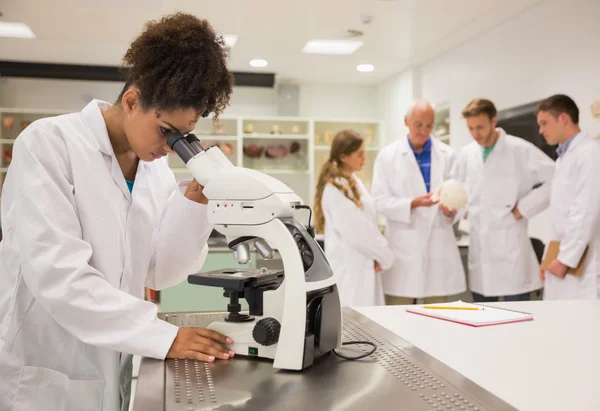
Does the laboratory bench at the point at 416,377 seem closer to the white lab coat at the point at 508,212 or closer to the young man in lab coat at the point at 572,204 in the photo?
the young man in lab coat at the point at 572,204

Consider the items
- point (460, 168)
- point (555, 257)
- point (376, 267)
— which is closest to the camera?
point (555, 257)

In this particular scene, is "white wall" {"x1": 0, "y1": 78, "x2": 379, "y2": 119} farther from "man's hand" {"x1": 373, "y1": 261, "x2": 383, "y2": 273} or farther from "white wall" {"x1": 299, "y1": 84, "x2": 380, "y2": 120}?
"man's hand" {"x1": 373, "y1": 261, "x2": 383, "y2": 273}

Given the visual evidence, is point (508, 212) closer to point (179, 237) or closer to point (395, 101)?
point (179, 237)

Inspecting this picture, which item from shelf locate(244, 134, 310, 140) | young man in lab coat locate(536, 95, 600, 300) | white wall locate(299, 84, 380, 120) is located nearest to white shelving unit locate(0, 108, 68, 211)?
shelf locate(244, 134, 310, 140)

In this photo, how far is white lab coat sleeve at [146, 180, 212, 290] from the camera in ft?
4.41

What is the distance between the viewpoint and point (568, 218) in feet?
9.34

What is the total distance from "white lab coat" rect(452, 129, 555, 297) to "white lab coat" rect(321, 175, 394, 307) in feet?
1.97

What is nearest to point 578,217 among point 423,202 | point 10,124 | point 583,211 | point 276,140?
point 583,211

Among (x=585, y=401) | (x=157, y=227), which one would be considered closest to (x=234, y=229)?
(x=157, y=227)

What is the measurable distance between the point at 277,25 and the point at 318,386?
396cm

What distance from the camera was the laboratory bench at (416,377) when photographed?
887 millimetres

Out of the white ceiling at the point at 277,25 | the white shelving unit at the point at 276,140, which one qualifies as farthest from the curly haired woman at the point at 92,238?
the white shelving unit at the point at 276,140

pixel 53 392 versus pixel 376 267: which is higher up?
pixel 53 392

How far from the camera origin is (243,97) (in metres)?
6.79
